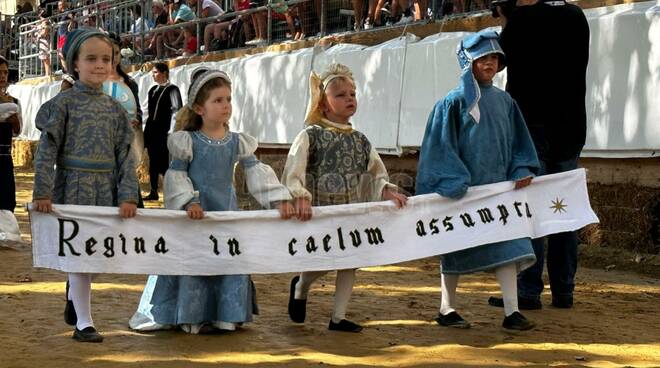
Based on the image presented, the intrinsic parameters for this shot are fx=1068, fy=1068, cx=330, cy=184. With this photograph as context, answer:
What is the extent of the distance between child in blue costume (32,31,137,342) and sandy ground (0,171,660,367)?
39 centimetres

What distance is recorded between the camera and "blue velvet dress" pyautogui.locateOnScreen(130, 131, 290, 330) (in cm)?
576

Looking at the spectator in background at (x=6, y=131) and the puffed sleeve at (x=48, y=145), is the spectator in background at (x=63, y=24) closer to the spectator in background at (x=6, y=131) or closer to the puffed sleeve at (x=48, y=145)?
the spectator in background at (x=6, y=131)

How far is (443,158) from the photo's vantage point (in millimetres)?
5988

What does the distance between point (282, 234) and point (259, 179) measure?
348mm

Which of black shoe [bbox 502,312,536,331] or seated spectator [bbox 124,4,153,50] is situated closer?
black shoe [bbox 502,312,536,331]

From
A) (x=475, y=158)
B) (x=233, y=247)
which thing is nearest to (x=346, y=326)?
(x=233, y=247)

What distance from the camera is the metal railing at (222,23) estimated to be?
13395 mm

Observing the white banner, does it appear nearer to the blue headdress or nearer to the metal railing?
the blue headdress

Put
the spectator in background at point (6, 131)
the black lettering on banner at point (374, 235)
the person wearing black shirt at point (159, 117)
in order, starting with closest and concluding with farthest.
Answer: the black lettering on banner at point (374, 235) < the spectator in background at point (6, 131) < the person wearing black shirt at point (159, 117)

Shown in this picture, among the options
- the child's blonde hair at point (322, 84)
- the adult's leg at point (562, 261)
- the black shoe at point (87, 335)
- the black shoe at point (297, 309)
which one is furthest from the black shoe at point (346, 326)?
the adult's leg at point (562, 261)

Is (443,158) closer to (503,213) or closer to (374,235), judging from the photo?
(503,213)

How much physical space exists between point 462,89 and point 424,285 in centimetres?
231

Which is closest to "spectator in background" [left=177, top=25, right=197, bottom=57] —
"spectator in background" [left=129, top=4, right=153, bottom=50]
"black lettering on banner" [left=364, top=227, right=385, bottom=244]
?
"spectator in background" [left=129, top=4, right=153, bottom=50]

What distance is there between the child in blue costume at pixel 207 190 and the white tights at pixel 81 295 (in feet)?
1.21
